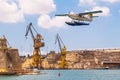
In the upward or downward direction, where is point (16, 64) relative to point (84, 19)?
downward

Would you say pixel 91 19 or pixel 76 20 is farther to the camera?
pixel 91 19

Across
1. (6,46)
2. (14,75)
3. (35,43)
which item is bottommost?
(14,75)

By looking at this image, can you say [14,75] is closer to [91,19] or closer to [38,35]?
[91,19]

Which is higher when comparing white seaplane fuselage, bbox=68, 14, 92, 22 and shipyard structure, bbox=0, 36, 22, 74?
white seaplane fuselage, bbox=68, 14, 92, 22

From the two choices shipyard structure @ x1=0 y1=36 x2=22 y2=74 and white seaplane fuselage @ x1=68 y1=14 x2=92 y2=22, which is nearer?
white seaplane fuselage @ x1=68 y1=14 x2=92 y2=22

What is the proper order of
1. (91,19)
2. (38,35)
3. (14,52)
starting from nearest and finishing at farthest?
(91,19) → (14,52) → (38,35)

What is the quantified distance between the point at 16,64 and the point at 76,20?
914 inches

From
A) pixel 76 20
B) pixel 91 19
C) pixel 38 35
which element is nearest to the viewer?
pixel 76 20

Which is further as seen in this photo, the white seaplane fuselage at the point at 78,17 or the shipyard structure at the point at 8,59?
the shipyard structure at the point at 8,59

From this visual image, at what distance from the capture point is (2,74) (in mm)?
99875

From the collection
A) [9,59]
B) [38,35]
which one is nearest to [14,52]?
[9,59]

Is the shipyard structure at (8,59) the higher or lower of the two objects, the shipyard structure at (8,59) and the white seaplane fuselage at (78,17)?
the lower

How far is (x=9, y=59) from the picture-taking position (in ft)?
327

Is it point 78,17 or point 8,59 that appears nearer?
point 78,17
